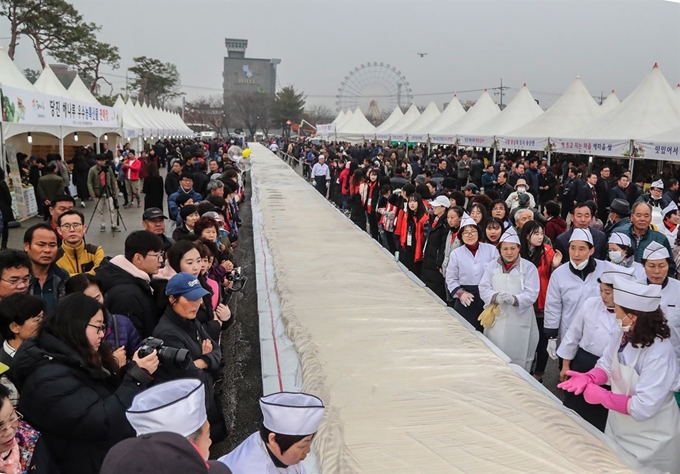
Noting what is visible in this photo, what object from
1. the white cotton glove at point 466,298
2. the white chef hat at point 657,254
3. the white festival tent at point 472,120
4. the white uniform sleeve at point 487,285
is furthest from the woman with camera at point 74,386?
the white festival tent at point 472,120

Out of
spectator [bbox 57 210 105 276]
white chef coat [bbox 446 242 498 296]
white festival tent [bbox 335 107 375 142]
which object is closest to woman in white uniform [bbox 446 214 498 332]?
white chef coat [bbox 446 242 498 296]

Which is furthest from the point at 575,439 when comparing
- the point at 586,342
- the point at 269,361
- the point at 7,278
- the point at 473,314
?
the point at 7,278

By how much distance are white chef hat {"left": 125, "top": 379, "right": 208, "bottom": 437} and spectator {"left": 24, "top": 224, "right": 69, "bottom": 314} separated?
2.34 metres

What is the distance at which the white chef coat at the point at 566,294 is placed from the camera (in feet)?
13.1

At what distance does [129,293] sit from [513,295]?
2714 millimetres

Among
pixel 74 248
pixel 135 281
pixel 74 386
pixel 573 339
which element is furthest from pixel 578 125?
pixel 74 386

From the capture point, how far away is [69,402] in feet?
7.23

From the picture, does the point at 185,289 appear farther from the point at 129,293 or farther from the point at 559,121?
the point at 559,121

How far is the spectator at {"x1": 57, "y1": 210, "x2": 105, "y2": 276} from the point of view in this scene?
4.25 m

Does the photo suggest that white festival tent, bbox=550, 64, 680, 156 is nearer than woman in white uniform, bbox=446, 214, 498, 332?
No

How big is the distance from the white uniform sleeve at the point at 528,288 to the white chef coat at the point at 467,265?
0.52m

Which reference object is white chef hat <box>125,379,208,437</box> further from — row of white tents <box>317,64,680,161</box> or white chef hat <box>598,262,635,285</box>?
row of white tents <box>317,64,680,161</box>

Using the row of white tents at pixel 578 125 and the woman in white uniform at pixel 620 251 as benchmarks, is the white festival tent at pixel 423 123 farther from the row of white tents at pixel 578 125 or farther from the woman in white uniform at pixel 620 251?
the woman in white uniform at pixel 620 251

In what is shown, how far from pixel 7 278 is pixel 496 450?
9.56ft
